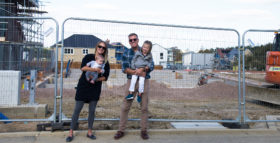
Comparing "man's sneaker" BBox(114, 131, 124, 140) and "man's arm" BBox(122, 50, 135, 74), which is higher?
"man's arm" BBox(122, 50, 135, 74)

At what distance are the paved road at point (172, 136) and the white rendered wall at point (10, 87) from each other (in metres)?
2.04

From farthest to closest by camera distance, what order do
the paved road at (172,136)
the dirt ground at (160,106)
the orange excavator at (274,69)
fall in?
the orange excavator at (274,69)
the dirt ground at (160,106)
the paved road at (172,136)

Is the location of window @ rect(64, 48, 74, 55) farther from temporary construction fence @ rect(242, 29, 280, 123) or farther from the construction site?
temporary construction fence @ rect(242, 29, 280, 123)

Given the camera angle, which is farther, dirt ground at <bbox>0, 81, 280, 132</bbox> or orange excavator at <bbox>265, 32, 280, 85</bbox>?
orange excavator at <bbox>265, 32, 280, 85</bbox>

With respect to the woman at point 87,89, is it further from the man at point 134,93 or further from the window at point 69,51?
the window at point 69,51

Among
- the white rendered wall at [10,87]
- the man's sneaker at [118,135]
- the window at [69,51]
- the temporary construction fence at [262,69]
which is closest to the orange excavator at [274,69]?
the temporary construction fence at [262,69]

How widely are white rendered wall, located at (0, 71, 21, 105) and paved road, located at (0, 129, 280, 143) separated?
2.04 m

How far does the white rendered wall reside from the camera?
6.10m

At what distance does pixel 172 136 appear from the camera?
4.84 metres

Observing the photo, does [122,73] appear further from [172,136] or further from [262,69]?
[262,69]

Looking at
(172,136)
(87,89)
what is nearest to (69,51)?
(87,89)

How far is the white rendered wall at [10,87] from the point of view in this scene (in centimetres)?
610

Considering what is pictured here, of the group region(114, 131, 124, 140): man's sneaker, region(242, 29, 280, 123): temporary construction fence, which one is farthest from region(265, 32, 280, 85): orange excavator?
region(114, 131, 124, 140): man's sneaker

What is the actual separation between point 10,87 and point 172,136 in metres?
4.54
